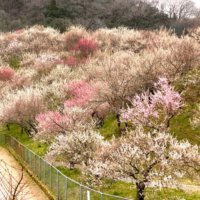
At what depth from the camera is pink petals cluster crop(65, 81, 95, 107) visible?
5491cm

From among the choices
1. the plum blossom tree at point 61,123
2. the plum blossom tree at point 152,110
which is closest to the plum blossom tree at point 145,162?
the plum blossom tree at point 152,110

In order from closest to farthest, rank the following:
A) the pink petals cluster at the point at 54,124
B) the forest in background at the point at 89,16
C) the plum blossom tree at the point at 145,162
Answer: the plum blossom tree at the point at 145,162 < the pink petals cluster at the point at 54,124 < the forest in background at the point at 89,16

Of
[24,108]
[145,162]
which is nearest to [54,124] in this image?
[24,108]

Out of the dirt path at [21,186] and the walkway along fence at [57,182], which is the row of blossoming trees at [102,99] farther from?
the dirt path at [21,186]

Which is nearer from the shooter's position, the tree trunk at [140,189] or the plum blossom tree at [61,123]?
the tree trunk at [140,189]

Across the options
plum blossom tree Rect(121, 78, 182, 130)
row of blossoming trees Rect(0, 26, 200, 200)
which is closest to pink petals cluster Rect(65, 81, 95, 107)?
row of blossoming trees Rect(0, 26, 200, 200)

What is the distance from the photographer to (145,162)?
26922mm

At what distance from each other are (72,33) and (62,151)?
7381cm

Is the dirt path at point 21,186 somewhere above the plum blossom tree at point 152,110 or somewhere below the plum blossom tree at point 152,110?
below

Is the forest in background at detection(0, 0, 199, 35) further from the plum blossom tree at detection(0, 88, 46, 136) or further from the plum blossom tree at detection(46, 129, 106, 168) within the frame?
the plum blossom tree at detection(46, 129, 106, 168)

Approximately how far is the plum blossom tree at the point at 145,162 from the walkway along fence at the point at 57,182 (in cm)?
172

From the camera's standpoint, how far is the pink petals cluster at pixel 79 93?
54906mm

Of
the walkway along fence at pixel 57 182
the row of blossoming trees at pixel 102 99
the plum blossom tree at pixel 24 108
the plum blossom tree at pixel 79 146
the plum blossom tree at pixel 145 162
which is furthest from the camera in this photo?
the plum blossom tree at pixel 24 108

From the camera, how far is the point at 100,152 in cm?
3048
